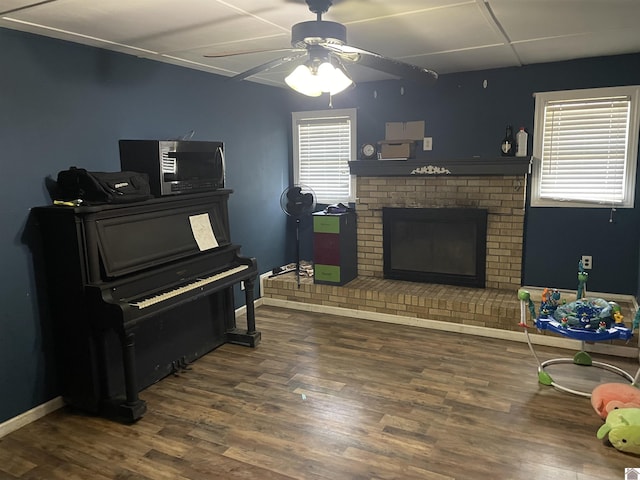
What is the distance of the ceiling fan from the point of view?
224 centimetres

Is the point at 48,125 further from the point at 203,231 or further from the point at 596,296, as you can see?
the point at 596,296

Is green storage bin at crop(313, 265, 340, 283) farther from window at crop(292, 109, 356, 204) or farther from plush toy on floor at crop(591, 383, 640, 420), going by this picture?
plush toy on floor at crop(591, 383, 640, 420)

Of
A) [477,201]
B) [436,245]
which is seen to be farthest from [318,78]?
[436,245]

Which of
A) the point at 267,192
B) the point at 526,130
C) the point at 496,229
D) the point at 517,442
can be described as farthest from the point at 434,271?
the point at 517,442

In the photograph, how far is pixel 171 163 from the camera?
129 inches

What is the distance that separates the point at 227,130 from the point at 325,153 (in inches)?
50.2

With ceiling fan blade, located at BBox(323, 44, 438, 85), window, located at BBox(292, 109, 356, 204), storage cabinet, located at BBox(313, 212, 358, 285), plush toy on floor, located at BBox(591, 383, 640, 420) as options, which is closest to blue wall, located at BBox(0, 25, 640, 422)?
window, located at BBox(292, 109, 356, 204)

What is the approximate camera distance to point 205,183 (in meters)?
3.58

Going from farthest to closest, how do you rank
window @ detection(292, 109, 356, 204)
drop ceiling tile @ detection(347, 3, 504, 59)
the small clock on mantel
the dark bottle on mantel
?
window @ detection(292, 109, 356, 204)
the small clock on mantel
the dark bottle on mantel
drop ceiling tile @ detection(347, 3, 504, 59)

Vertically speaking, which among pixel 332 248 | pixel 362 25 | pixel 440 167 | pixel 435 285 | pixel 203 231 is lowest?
pixel 435 285

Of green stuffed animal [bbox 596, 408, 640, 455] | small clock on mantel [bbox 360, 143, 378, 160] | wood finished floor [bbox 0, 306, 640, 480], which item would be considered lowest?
wood finished floor [bbox 0, 306, 640, 480]

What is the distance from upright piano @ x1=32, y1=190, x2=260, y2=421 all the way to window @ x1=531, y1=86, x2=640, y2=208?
114 inches

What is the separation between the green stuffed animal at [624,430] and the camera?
2402mm

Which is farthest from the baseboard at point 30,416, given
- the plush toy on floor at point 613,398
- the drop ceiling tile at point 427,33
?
the plush toy on floor at point 613,398
